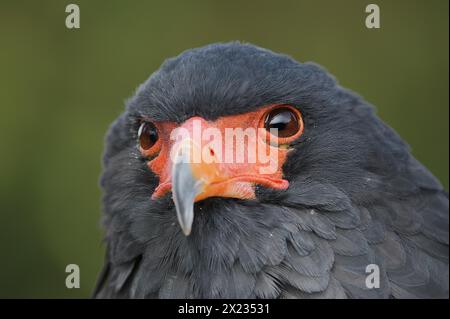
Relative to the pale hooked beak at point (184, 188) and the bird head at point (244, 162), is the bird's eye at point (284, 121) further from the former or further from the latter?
the pale hooked beak at point (184, 188)

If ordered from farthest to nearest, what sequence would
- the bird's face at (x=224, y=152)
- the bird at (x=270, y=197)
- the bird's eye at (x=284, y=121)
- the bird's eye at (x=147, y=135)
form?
the bird's eye at (x=147, y=135) → the bird's eye at (x=284, y=121) → the bird at (x=270, y=197) → the bird's face at (x=224, y=152)

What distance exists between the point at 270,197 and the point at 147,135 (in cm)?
70

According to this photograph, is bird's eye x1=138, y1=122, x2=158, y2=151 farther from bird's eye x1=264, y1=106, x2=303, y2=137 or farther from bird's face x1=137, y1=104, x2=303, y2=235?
bird's eye x1=264, y1=106, x2=303, y2=137

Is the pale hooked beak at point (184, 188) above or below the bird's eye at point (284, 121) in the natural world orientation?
below

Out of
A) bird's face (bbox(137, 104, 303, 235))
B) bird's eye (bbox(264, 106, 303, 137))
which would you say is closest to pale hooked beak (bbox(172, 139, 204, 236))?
bird's face (bbox(137, 104, 303, 235))

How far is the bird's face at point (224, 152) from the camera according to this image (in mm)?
3154

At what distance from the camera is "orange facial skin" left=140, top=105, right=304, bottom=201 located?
3.24m

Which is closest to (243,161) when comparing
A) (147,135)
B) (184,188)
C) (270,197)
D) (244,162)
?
(244,162)

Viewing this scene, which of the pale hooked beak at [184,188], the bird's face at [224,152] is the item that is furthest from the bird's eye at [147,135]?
the pale hooked beak at [184,188]

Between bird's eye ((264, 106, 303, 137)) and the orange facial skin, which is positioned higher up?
bird's eye ((264, 106, 303, 137))

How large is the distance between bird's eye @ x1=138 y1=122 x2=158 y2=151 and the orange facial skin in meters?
0.05

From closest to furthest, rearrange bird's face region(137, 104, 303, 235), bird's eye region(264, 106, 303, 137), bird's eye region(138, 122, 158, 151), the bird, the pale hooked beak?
the pale hooked beak → bird's face region(137, 104, 303, 235) → the bird → bird's eye region(264, 106, 303, 137) → bird's eye region(138, 122, 158, 151)
